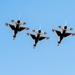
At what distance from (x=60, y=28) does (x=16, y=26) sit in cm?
1580

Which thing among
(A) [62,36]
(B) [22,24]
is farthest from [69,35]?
(B) [22,24]

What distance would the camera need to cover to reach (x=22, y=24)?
196 m

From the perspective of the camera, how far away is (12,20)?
196125 millimetres

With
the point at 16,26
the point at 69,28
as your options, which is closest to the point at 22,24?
the point at 16,26

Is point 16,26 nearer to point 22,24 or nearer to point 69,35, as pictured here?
point 22,24

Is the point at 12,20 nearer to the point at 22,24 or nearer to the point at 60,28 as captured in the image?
the point at 22,24

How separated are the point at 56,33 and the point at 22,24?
12706 millimetres

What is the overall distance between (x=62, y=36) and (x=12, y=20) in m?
18.4

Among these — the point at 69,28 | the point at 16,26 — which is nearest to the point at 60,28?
the point at 69,28

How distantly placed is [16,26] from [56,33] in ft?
46.8

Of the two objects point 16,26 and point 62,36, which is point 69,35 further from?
point 16,26

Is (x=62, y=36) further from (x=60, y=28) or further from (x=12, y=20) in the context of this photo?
(x=12, y=20)

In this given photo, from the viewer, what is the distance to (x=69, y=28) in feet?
638

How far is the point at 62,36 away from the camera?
652ft
